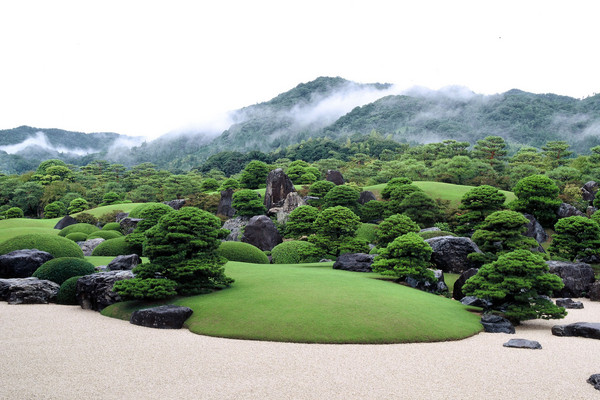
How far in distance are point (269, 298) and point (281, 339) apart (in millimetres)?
2578

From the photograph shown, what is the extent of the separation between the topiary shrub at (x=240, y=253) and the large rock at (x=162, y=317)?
10262mm

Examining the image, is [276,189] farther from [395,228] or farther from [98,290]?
[98,290]

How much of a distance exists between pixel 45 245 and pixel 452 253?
19.7 m

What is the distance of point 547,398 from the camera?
649 centimetres

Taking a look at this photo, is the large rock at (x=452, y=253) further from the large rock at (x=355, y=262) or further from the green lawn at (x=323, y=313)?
the green lawn at (x=323, y=313)

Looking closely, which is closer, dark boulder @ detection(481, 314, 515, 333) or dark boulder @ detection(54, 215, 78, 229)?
dark boulder @ detection(481, 314, 515, 333)

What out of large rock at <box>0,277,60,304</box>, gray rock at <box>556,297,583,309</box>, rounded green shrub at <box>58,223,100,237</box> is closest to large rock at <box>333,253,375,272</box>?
gray rock at <box>556,297,583,309</box>

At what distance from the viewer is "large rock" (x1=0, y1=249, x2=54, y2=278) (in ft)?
55.0

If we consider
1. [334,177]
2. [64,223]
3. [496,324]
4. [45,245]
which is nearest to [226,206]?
[334,177]

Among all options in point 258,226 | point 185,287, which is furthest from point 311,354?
point 258,226

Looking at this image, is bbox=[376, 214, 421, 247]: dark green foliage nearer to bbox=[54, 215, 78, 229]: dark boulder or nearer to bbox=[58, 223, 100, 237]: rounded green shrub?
bbox=[58, 223, 100, 237]: rounded green shrub

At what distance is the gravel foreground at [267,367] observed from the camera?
21.4 feet

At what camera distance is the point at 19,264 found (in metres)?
16.9

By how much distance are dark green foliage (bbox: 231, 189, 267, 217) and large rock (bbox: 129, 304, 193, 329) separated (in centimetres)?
2258
